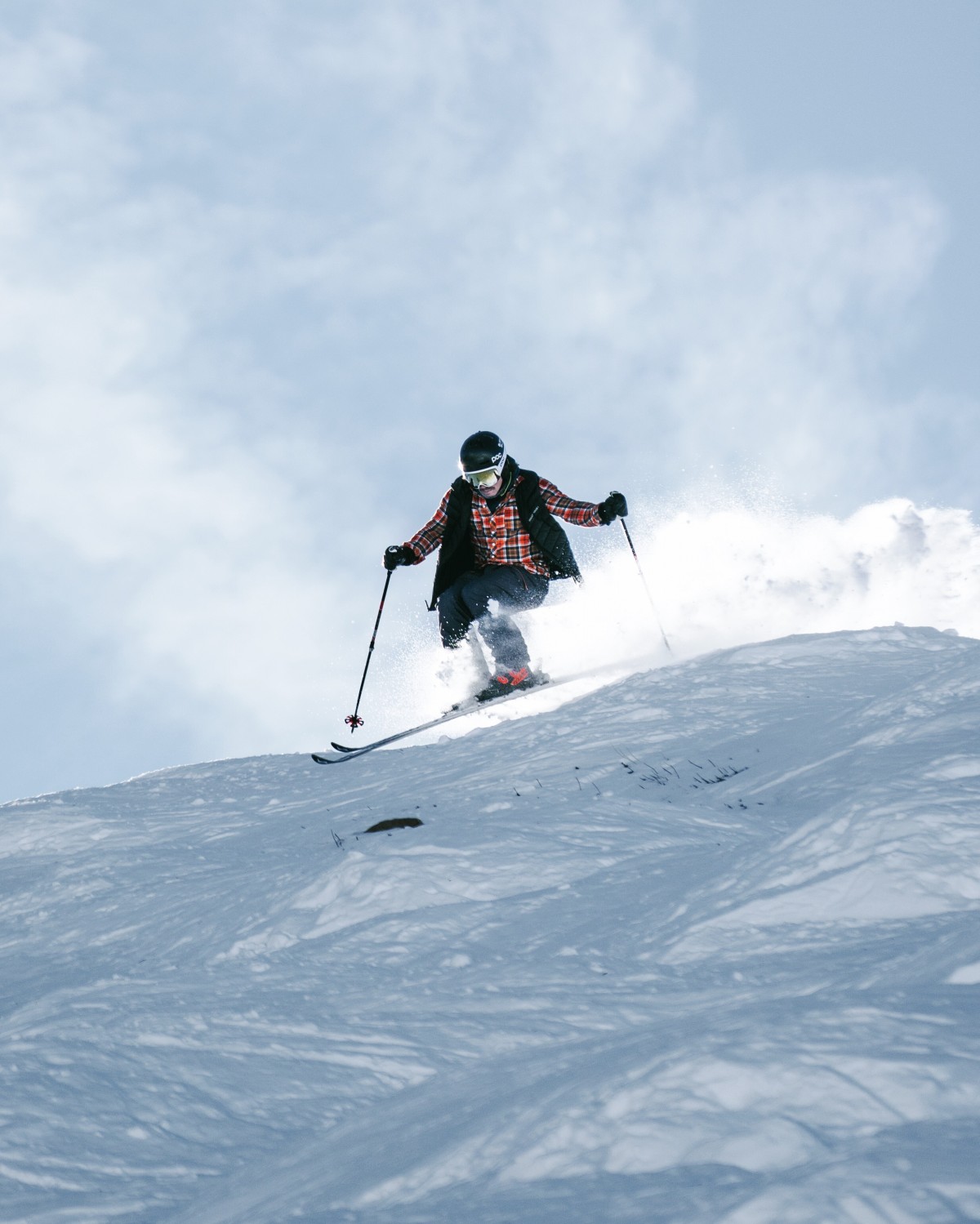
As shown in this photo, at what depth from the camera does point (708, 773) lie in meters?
5.31

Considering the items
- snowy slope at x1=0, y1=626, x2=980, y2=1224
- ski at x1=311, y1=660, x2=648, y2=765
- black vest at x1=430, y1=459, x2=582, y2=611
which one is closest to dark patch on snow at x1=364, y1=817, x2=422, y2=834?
snowy slope at x1=0, y1=626, x2=980, y2=1224

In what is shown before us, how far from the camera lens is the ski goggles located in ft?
32.0

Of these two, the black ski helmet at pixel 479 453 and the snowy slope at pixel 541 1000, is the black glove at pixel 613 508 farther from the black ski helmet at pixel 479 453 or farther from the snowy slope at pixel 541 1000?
the snowy slope at pixel 541 1000

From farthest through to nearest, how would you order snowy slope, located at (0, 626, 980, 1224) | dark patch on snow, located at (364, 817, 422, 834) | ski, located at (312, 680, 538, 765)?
ski, located at (312, 680, 538, 765)
dark patch on snow, located at (364, 817, 422, 834)
snowy slope, located at (0, 626, 980, 1224)

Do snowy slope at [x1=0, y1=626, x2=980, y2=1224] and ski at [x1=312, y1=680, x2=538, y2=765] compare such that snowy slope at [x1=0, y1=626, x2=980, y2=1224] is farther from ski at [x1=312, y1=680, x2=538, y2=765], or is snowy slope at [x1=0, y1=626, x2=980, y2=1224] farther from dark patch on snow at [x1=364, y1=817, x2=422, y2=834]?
ski at [x1=312, y1=680, x2=538, y2=765]

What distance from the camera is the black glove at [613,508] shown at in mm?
10148

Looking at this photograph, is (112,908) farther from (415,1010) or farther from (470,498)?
(470,498)

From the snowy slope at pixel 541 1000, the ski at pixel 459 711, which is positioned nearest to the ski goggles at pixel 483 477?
the ski at pixel 459 711

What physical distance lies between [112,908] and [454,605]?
574 cm

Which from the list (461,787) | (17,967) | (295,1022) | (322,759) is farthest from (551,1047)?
(322,759)

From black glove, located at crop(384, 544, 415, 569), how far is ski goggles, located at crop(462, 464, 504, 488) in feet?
3.13

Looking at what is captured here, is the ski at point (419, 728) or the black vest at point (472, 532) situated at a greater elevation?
the black vest at point (472, 532)

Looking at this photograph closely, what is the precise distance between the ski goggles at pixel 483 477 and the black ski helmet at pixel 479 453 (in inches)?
0.5

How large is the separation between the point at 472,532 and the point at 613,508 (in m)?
1.39
